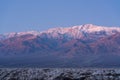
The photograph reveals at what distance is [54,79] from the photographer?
40.8m

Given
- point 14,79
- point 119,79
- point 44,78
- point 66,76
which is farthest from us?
point 14,79

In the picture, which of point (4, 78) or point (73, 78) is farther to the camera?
point (4, 78)

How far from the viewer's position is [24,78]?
151ft

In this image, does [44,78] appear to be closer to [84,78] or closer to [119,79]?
[84,78]

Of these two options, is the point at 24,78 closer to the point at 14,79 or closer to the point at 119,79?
the point at 14,79

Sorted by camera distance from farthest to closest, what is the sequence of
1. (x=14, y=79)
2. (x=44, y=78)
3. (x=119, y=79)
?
1. (x=14, y=79)
2. (x=44, y=78)
3. (x=119, y=79)

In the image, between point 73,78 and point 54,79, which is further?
point 54,79

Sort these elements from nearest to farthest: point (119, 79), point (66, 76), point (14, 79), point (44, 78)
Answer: point (119, 79) → point (66, 76) → point (44, 78) → point (14, 79)

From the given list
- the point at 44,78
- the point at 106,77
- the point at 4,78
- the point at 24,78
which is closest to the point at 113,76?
the point at 106,77

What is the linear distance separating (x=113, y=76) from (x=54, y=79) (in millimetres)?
6240

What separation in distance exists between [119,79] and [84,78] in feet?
11.2

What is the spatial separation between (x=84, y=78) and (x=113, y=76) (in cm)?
316

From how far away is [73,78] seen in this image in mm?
38281

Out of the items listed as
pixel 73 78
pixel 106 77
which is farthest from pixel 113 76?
pixel 73 78
